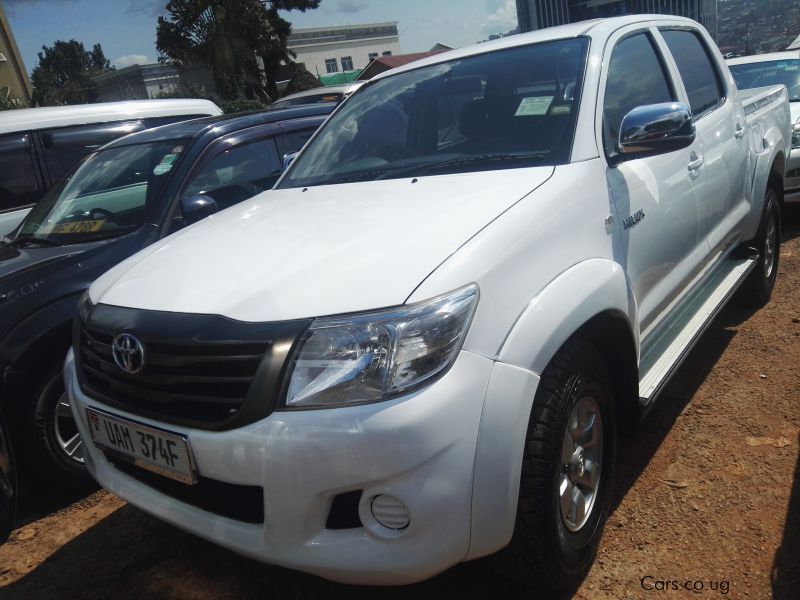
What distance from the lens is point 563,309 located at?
1932 mm

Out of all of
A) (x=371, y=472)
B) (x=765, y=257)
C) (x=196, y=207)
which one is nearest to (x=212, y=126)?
(x=196, y=207)

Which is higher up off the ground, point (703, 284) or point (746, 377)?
point (703, 284)

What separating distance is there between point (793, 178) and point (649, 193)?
445 cm

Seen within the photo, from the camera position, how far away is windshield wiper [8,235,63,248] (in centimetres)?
373

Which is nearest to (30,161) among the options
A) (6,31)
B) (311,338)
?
(311,338)

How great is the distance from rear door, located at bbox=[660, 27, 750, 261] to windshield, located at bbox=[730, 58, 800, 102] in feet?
14.9

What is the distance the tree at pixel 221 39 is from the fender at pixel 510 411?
32416 millimetres

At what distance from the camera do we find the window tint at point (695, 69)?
11.3ft

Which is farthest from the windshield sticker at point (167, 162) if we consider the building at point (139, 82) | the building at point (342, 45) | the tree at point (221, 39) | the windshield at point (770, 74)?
the building at point (342, 45)

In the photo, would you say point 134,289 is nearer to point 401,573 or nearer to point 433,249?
point 433,249

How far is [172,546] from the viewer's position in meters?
2.75

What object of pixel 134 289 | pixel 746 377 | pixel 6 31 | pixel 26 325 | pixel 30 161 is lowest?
pixel 746 377

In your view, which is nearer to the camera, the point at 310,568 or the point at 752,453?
the point at 310,568

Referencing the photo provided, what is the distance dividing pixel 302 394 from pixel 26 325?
1970mm
